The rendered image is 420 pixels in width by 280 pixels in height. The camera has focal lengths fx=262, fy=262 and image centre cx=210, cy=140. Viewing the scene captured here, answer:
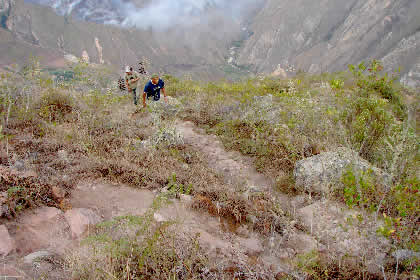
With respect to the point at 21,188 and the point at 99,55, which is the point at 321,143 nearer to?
the point at 21,188

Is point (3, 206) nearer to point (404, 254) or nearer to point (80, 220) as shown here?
point (80, 220)

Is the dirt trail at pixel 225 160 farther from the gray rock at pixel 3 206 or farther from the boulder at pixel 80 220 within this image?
the gray rock at pixel 3 206

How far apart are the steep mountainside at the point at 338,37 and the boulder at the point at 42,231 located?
218 feet

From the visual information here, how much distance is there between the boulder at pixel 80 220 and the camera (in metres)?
3.02

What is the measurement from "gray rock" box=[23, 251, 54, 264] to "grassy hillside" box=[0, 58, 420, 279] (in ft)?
1.41

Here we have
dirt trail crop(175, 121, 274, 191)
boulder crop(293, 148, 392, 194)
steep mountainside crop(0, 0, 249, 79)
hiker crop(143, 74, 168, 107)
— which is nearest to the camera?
boulder crop(293, 148, 392, 194)

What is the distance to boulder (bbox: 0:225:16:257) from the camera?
252cm

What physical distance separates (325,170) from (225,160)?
219cm

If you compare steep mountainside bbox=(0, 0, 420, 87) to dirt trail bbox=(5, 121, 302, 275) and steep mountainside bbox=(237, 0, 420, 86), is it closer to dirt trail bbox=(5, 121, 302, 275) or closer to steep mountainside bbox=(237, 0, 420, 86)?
steep mountainside bbox=(237, 0, 420, 86)

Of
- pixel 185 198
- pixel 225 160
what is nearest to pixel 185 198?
pixel 185 198

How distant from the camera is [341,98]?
632 cm

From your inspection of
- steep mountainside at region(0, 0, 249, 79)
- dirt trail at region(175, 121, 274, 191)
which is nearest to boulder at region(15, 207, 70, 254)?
dirt trail at region(175, 121, 274, 191)

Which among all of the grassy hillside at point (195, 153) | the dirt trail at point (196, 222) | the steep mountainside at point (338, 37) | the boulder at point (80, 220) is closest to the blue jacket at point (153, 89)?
the grassy hillside at point (195, 153)

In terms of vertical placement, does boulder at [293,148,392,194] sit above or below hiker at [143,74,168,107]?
below
